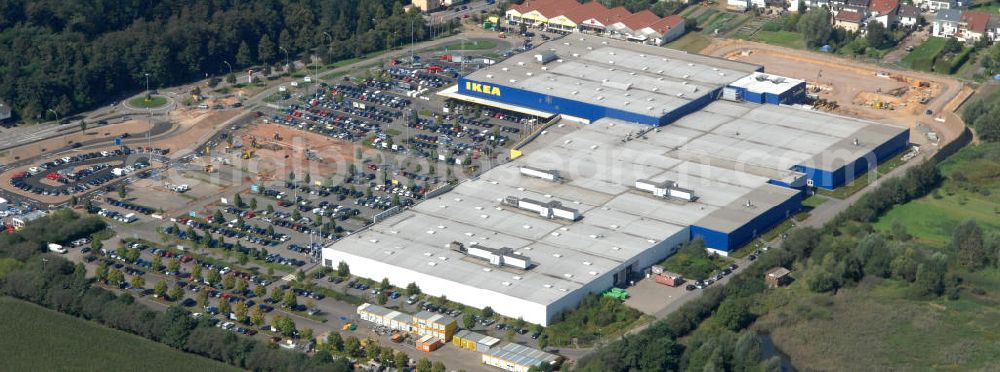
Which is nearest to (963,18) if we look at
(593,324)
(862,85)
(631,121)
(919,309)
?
(862,85)

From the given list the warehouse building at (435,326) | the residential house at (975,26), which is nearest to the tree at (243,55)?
the warehouse building at (435,326)

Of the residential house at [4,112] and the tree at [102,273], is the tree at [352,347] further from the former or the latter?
the residential house at [4,112]

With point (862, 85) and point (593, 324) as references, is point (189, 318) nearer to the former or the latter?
point (593, 324)

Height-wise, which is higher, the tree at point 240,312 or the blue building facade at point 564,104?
the blue building facade at point 564,104

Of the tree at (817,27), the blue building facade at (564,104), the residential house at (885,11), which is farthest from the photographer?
the residential house at (885,11)

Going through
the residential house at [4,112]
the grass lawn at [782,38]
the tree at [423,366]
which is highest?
the grass lawn at [782,38]

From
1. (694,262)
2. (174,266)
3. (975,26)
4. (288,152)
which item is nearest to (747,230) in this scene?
(694,262)

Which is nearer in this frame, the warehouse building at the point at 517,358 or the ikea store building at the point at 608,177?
the warehouse building at the point at 517,358

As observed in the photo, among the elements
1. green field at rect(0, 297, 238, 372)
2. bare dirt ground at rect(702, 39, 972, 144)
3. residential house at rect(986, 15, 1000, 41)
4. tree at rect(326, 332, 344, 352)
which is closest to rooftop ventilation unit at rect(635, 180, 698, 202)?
bare dirt ground at rect(702, 39, 972, 144)
